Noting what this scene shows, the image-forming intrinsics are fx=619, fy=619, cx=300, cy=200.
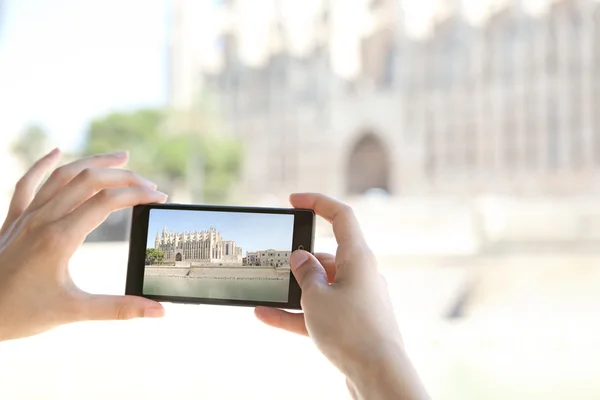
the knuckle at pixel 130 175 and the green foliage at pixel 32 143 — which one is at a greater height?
the green foliage at pixel 32 143

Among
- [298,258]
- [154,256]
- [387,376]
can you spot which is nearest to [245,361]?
[154,256]

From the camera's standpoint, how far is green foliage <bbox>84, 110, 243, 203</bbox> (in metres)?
15.1

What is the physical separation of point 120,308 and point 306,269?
20 cm

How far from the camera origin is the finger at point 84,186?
0.62 meters

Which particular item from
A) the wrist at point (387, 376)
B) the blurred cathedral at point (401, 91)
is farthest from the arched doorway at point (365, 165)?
the wrist at point (387, 376)

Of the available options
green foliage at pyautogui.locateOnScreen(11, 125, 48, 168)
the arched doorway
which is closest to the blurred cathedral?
the arched doorway

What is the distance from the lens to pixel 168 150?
50.9ft

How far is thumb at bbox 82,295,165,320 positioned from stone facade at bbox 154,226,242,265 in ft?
0.21

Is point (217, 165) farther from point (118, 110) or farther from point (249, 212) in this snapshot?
point (249, 212)

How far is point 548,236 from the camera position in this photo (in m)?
8.09

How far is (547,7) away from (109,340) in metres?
14.7

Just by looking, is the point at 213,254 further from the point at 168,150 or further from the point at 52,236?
the point at 168,150

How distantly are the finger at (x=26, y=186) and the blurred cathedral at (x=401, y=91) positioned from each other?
43.4ft

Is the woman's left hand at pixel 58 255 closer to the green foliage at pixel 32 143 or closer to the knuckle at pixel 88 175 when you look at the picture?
the knuckle at pixel 88 175
